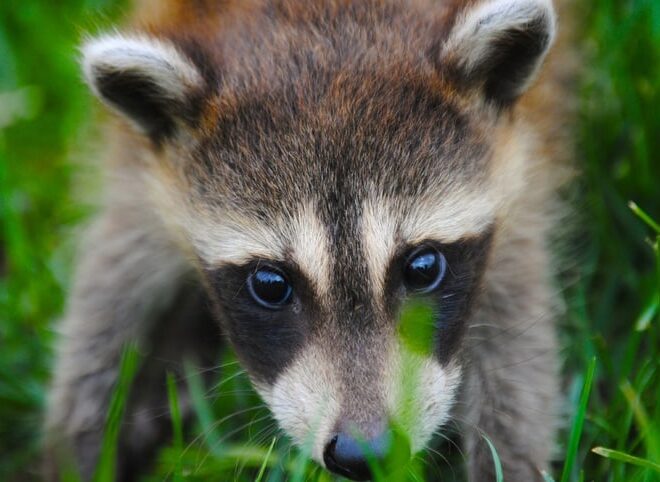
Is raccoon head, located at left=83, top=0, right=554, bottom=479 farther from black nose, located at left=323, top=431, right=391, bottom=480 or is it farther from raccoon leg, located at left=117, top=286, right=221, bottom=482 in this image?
raccoon leg, located at left=117, top=286, right=221, bottom=482

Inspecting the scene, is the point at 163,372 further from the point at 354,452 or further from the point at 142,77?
the point at 354,452

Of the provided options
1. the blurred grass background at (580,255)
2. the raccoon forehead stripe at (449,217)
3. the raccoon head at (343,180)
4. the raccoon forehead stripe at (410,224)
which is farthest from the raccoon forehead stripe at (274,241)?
the blurred grass background at (580,255)

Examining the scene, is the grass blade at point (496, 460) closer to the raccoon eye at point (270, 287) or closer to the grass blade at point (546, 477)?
the grass blade at point (546, 477)

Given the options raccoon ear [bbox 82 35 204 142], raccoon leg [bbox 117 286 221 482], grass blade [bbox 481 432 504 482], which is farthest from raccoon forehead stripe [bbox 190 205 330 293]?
raccoon leg [bbox 117 286 221 482]

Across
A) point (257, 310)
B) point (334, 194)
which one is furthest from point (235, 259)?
point (334, 194)

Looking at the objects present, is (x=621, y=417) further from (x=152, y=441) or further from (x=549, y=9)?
(x=152, y=441)

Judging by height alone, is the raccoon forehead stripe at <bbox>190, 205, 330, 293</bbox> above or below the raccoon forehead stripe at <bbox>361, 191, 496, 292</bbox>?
below

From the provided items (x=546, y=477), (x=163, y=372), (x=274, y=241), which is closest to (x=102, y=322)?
(x=163, y=372)
